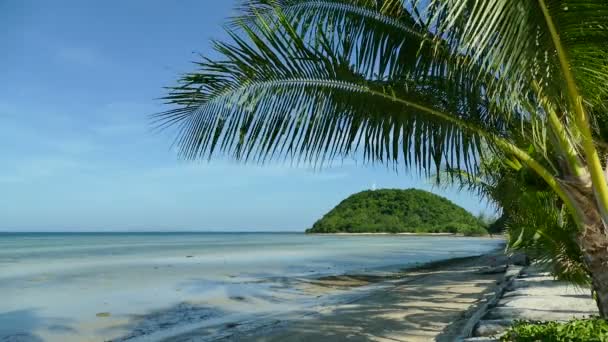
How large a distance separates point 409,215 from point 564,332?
101m

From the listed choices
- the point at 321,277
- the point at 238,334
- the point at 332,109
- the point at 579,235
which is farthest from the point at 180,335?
the point at 321,277

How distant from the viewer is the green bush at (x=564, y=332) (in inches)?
132

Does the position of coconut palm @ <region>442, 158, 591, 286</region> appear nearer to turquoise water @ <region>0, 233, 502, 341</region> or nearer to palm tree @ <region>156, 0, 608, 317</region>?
palm tree @ <region>156, 0, 608, 317</region>

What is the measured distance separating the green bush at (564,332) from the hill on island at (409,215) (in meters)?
95.1

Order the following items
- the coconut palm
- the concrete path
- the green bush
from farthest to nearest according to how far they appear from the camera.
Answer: the concrete path
the coconut palm
the green bush

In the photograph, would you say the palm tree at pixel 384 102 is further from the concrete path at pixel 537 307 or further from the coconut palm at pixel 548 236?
the concrete path at pixel 537 307

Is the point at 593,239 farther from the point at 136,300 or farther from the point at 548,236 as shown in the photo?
the point at 136,300

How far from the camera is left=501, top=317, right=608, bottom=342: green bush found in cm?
336

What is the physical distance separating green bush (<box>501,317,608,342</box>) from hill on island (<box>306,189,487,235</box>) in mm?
95086

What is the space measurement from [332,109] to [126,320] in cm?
768

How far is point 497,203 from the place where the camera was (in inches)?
310

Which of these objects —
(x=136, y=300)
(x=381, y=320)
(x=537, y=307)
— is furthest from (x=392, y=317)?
(x=136, y=300)

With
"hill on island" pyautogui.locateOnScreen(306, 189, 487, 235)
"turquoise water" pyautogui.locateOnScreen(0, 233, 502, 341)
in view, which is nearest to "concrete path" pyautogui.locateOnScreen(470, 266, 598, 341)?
"turquoise water" pyautogui.locateOnScreen(0, 233, 502, 341)

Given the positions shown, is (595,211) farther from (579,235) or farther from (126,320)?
(126,320)
